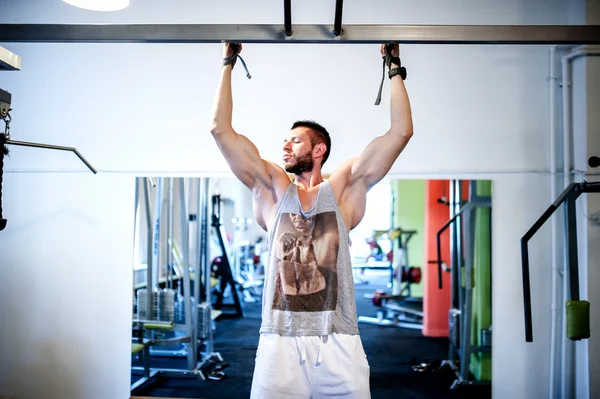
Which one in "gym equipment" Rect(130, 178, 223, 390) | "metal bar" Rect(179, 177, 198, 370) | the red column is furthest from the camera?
the red column

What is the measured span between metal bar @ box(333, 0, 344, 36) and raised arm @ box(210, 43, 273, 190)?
0.51 metres

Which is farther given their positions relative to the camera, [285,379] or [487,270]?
[487,270]

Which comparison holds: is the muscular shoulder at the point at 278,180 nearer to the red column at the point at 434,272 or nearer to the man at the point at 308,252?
the man at the point at 308,252

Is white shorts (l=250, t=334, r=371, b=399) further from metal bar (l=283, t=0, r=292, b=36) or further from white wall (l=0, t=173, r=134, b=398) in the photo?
white wall (l=0, t=173, r=134, b=398)

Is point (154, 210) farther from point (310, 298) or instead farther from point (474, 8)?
point (474, 8)

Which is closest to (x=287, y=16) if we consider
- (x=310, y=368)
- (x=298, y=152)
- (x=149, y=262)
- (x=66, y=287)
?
(x=298, y=152)

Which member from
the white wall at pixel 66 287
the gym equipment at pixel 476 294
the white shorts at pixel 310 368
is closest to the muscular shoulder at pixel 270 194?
the white shorts at pixel 310 368

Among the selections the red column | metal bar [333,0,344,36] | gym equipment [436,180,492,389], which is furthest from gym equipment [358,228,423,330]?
metal bar [333,0,344,36]

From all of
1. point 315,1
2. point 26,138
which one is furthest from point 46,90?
point 315,1

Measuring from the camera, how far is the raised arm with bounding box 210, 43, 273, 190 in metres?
1.98

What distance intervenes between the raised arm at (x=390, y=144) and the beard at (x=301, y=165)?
0.18 meters

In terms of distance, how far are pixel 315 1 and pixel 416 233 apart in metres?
4.68

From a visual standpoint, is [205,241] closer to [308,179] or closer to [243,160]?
[308,179]

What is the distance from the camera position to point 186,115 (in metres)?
3.35
